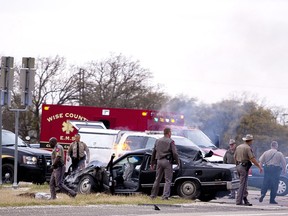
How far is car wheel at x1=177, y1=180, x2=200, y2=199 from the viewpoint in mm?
19484

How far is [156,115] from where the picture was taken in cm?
2809

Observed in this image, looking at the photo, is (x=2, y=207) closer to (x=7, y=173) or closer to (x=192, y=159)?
(x=192, y=159)

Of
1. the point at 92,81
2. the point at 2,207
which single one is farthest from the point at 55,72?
the point at 2,207

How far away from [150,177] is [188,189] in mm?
937

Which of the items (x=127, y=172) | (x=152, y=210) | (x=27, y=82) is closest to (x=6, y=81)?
(x=27, y=82)

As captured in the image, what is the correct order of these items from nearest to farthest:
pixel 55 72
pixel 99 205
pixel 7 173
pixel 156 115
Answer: pixel 99 205 < pixel 7 173 < pixel 156 115 < pixel 55 72

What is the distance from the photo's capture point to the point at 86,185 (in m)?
20.1

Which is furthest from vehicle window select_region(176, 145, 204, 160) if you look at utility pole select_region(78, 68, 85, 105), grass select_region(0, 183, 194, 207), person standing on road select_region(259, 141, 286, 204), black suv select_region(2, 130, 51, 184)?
utility pole select_region(78, 68, 85, 105)

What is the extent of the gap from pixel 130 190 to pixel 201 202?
1813 mm

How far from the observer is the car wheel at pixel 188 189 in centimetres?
1948

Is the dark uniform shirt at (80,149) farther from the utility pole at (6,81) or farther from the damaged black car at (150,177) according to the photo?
the damaged black car at (150,177)

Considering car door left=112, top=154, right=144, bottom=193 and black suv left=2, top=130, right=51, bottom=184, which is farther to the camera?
black suv left=2, top=130, right=51, bottom=184

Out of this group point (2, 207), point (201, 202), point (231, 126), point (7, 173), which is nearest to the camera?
point (2, 207)

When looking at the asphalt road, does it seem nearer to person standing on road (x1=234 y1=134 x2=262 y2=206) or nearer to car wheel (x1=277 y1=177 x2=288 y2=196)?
person standing on road (x1=234 y1=134 x2=262 y2=206)
